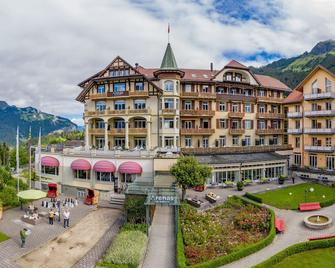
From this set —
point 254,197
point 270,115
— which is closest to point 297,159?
point 270,115

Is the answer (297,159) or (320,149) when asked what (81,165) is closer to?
(297,159)

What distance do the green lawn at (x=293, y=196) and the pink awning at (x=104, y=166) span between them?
19539 mm

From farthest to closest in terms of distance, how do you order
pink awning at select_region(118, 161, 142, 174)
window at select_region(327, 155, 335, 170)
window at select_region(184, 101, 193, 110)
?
window at select_region(184, 101, 193, 110) → window at select_region(327, 155, 335, 170) → pink awning at select_region(118, 161, 142, 174)

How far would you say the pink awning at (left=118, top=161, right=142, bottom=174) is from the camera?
40688 mm

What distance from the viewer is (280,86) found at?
6088cm

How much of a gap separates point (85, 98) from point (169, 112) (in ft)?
51.2

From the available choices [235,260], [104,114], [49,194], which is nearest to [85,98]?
[104,114]

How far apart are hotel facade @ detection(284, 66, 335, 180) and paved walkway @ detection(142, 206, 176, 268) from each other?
27.7 m

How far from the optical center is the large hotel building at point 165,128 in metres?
43.4

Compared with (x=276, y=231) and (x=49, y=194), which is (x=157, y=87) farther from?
(x=276, y=231)

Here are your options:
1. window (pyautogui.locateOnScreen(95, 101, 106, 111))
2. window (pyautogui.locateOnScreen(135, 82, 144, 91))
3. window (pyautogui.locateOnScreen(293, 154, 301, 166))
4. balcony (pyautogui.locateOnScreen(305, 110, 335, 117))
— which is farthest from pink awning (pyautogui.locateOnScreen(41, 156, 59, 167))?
balcony (pyautogui.locateOnScreen(305, 110, 335, 117))

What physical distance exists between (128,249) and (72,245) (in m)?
6.51

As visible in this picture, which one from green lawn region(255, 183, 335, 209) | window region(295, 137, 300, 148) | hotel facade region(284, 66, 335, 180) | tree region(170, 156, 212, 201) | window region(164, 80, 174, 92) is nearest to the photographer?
tree region(170, 156, 212, 201)

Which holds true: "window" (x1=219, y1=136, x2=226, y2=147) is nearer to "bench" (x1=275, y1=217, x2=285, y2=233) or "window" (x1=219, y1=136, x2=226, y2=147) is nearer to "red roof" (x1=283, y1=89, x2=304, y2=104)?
"red roof" (x1=283, y1=89, x2=304, y2=104)
